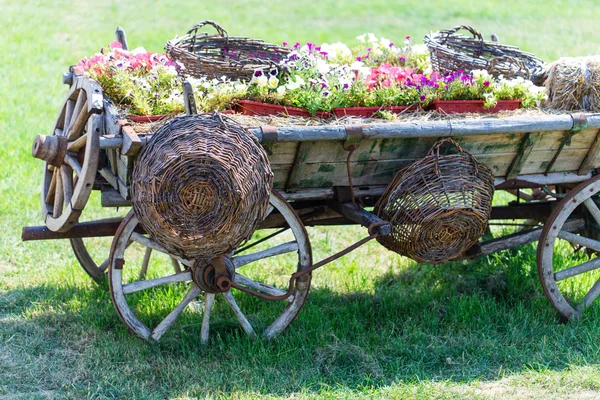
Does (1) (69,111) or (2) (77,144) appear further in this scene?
(1) (69,111)

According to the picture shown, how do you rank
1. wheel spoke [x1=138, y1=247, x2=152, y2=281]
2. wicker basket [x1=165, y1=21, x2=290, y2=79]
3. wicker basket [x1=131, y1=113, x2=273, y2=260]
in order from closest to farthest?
wicker basket [x1=131, y1=113, x2=273, y2=260], wicker basket [x1=165, y1=21, x2=290, y2=79], wheel spoke [x1=138, y1=247, x2=152, y2=281]

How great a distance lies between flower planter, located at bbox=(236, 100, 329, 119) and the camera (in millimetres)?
4469

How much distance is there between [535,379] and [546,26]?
12.4 meters

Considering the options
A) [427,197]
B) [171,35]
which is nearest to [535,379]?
[427,197]

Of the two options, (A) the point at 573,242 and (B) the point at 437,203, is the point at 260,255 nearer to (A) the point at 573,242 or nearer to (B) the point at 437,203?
(B) the point at 437,203

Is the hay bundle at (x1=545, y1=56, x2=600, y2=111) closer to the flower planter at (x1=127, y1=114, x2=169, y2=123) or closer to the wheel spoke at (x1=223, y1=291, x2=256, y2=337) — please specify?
the wheel spoke at (x1=223, y1=291, x2=256, y2=337)

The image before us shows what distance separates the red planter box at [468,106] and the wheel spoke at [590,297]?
1.23 m

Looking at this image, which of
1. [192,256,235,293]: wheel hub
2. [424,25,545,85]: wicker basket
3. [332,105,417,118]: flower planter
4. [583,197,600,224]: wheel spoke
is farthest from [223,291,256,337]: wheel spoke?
[583,197,600,224]: wheel spoke

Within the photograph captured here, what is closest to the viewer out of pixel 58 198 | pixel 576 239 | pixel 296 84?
pixel 296 84

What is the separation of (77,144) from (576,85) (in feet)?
9.72

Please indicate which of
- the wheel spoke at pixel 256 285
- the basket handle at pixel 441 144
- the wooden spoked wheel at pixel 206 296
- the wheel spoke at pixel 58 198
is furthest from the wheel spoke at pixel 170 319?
the basket handle at pixel 441 144

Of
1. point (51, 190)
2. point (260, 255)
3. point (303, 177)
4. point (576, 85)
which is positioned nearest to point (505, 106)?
point (576, 85)

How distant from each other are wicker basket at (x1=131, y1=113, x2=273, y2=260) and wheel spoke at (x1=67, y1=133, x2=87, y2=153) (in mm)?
717

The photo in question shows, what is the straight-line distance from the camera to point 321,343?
4.57m
